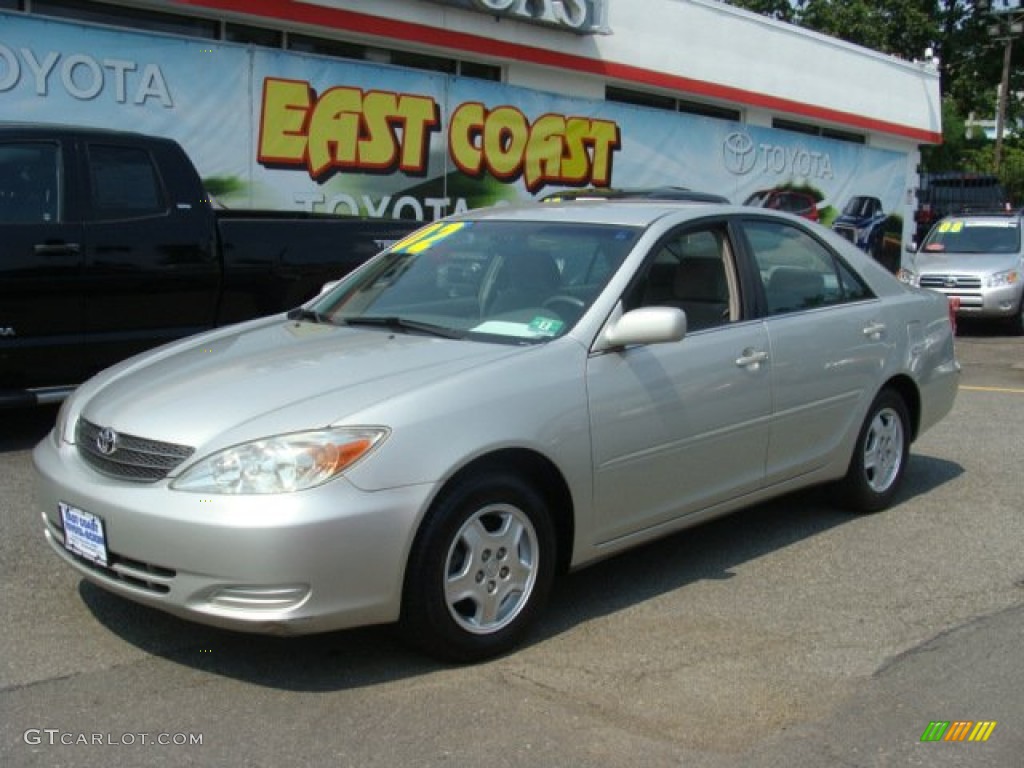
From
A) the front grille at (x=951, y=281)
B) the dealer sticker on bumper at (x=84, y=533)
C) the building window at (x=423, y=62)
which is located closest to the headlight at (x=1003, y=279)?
the front grille at (x=951, y=281)

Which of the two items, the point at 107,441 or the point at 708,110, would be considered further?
the point at 708,110

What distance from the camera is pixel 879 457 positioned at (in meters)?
6.07

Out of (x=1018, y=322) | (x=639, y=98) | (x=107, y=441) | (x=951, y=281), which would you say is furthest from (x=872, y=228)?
(x=107, y=441)

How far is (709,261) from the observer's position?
17.0 ft

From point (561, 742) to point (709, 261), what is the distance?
8.24 ft

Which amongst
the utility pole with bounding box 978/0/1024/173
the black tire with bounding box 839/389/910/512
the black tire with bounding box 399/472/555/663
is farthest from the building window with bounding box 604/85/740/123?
the utility pole with bounding box 978/0/1024/173

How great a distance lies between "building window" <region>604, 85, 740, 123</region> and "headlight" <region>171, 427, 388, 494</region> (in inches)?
637

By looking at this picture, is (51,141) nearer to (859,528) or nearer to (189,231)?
(189,231)

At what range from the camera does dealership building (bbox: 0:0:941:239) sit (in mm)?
11539

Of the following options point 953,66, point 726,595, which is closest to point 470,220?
point 726,595

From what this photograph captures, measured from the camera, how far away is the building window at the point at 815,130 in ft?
Answer: 77.8

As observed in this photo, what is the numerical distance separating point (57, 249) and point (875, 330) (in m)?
4.81

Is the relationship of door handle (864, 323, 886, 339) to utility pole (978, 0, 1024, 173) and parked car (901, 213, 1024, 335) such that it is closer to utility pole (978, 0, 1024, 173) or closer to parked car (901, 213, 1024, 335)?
parked car (901, 213, 1024, 335)

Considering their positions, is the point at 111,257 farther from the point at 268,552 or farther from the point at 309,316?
the point at 268,552
